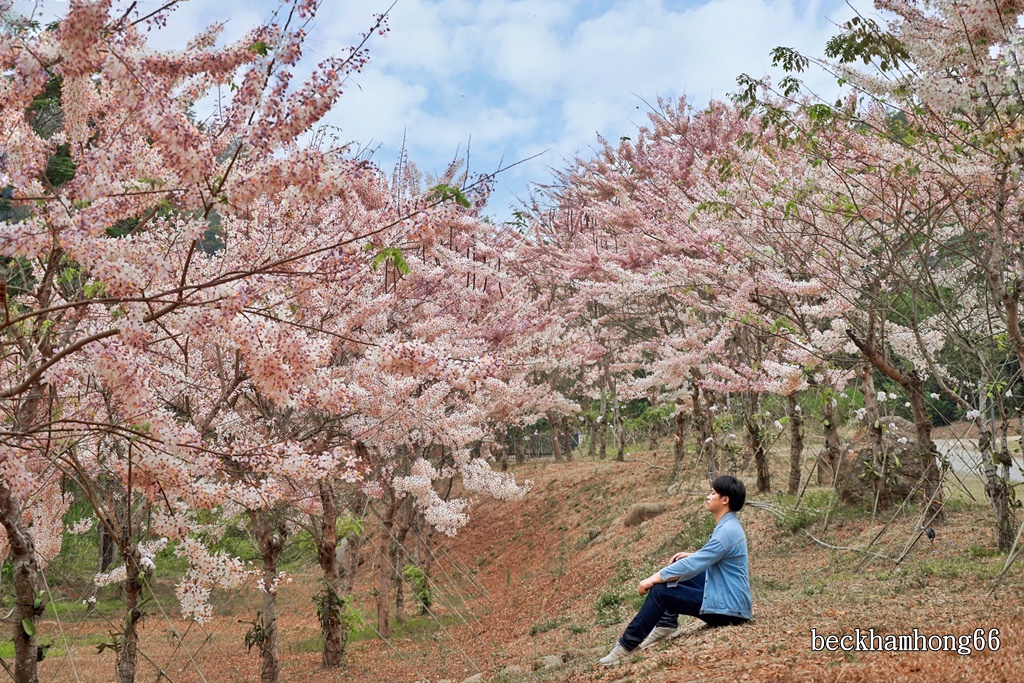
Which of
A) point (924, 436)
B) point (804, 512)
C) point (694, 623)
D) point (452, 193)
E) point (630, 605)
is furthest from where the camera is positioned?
point (804, 512)

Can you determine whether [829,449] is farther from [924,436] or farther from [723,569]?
[723,569]

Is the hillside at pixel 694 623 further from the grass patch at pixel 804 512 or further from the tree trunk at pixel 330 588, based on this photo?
the tree trunk at pixel 330 588

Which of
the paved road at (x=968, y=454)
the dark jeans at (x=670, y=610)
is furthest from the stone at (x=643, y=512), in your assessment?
the dark jeans at (x=670, y=610)

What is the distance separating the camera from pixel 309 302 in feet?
22.2

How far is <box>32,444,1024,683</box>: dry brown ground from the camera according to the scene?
4.34 meters

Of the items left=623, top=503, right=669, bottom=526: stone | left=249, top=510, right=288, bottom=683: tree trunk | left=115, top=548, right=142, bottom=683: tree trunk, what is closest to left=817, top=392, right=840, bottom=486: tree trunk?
left=623, top=503, right=669, bottom=526: stone

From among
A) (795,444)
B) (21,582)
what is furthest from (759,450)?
(21,582)

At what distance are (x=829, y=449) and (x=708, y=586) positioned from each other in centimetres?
633

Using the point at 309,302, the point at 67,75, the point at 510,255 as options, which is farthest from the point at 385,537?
the point at 67,75

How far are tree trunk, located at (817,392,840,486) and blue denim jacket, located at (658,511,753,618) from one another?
17.1ft

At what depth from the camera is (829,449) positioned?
10602mm

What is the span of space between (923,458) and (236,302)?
23.5 ft

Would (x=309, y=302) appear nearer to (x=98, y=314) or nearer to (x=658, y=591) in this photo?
(x=98, y=314)

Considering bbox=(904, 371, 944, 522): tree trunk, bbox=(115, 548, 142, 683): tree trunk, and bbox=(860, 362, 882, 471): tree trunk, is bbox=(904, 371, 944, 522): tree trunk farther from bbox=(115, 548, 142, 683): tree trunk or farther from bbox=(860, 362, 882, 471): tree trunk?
bbox=(115, 548, 142, 683): tree trunk
